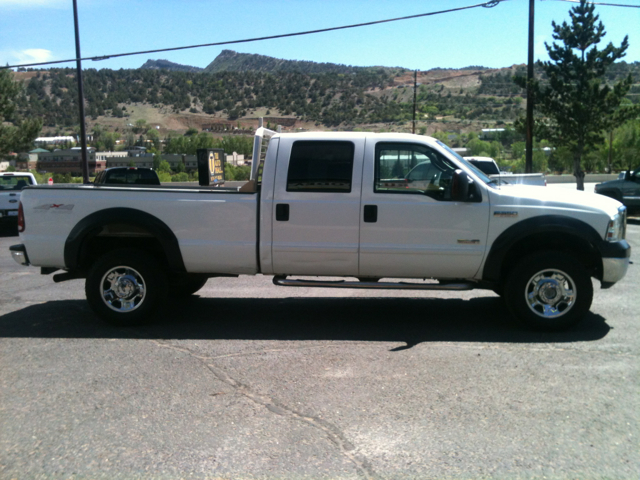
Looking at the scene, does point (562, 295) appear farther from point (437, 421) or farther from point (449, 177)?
point (437, 421)

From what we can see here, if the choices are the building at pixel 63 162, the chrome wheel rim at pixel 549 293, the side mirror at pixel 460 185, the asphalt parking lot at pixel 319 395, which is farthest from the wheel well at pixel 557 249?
the building at pixel 63 162

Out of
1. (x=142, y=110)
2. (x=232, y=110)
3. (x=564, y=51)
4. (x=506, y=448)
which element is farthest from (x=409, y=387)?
(x=142, y=110)

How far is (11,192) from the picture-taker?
17.7m

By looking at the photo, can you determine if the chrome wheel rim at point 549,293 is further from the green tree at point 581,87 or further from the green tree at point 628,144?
the green tree at point 628,144

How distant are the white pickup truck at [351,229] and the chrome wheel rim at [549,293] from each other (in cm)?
1

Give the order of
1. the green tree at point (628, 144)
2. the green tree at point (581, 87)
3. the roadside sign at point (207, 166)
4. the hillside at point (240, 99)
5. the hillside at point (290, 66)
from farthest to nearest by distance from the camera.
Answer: the hillside at point (290, 66) < the hillside at point (240, 99) < the green tree at point (628, 144) < the green tree at point (581, 87) < the roadside sign at point (207, 166)

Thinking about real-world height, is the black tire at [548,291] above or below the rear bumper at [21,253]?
below

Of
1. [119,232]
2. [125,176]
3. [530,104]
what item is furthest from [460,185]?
[530,104]

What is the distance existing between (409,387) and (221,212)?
2990 mm

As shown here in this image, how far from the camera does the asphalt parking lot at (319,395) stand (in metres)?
3.92

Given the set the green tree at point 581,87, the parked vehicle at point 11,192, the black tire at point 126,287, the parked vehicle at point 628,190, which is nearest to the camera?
the black tire at point 126,287

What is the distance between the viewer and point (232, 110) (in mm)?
89312

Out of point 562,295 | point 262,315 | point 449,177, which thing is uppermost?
point 449,177

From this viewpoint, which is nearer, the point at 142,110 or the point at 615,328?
the point at 615,328
